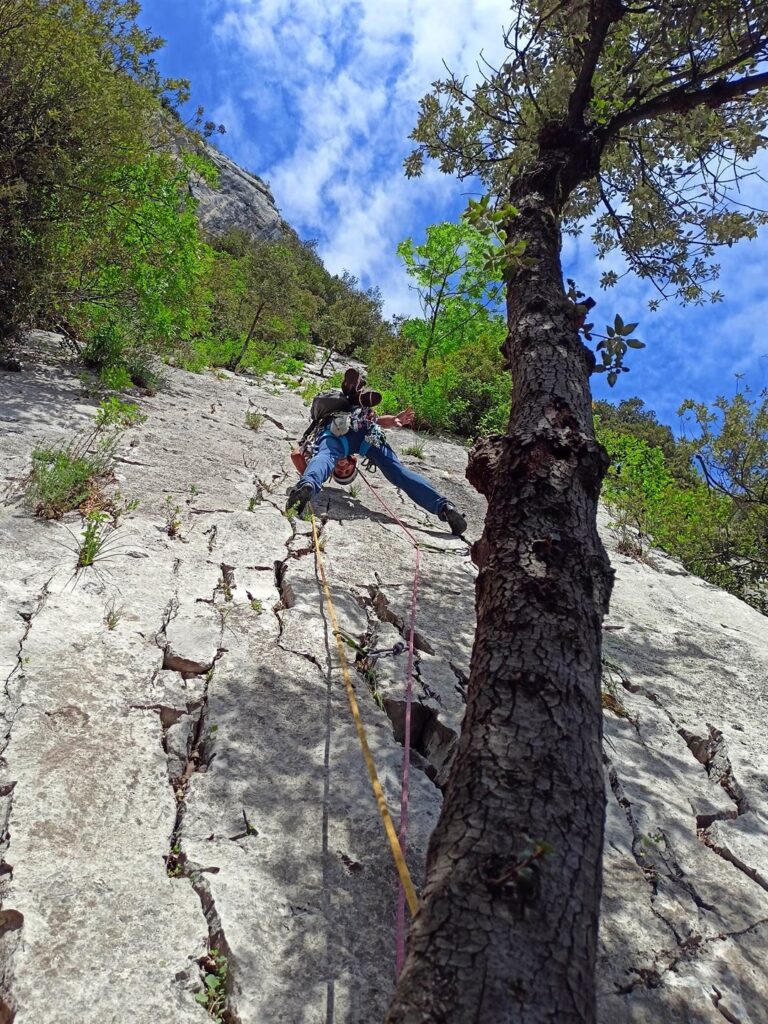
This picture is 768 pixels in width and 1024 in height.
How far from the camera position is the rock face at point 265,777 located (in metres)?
1.70

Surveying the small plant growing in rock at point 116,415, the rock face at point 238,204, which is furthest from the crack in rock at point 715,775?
the rock face at point 238,204

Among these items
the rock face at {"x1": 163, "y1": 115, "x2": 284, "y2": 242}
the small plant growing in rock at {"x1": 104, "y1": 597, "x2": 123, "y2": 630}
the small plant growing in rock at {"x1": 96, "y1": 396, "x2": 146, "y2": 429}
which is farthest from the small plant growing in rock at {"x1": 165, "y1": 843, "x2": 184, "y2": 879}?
the rock face at {"x1": 163, "y1": 115, "x2": 284, "y2": 242}

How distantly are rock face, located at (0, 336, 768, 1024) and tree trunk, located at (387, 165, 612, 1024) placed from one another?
2.45 ft

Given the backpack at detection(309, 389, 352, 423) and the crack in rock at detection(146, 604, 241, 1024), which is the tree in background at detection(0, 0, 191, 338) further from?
the crack in rock at detection(146, 604, 241, 1024)

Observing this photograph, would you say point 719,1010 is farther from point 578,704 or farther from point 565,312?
point 565,312

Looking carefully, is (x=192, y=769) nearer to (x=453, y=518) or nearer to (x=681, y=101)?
(x=453, y=518)

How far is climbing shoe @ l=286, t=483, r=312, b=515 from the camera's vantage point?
16.2 ft

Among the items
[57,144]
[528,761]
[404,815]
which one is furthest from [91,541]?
[57,144]

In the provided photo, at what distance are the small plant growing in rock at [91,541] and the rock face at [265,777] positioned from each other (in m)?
0.06

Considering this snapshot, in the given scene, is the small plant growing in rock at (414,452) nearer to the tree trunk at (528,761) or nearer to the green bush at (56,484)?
the green bush at (56,484)

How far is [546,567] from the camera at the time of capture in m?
1.97

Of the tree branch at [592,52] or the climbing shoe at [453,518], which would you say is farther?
the climbing shoe at [453,518]

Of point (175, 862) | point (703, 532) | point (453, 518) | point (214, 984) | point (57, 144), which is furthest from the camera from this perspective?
point (703, 532)

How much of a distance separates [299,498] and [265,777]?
2.82m
